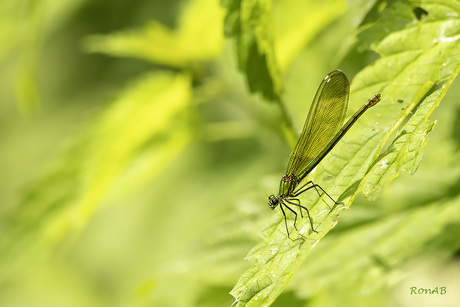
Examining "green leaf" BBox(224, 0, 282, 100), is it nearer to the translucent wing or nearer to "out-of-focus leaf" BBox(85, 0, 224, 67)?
the translucent wing

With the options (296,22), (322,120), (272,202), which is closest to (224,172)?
(272,202)

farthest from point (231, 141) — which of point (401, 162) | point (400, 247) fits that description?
point (401, 162)

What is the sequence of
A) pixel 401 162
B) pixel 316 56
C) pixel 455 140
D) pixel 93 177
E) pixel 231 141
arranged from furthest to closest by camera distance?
pixel 231 141
pixel 316 56
pixel 93 177
pixel 455 140
pixel 401 162

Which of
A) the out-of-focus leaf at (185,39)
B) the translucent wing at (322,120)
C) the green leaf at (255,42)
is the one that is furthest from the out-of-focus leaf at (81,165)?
the green leaf at (255,42)

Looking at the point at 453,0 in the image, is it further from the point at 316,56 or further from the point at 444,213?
the point at 316,56

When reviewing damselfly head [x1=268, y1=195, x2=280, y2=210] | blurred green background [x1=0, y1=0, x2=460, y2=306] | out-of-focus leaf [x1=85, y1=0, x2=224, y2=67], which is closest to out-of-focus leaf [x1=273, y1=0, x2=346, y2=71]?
blurred green background [x1=0, y1=0, x2=460, y2=306]

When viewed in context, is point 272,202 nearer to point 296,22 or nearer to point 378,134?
point 296,22
